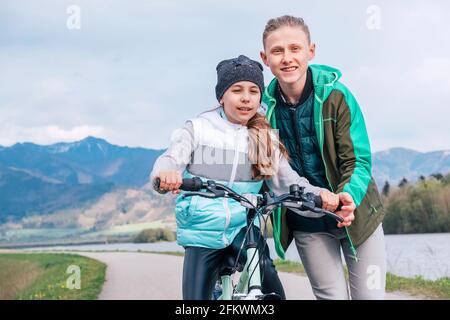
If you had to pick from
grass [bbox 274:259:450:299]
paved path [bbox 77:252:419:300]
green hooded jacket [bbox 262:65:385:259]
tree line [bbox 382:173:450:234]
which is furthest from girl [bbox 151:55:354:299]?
tree line [bbox 382:173:450:234]

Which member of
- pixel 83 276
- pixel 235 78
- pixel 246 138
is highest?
pixel 235 78

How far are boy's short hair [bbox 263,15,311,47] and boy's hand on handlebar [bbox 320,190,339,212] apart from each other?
36.4 inches

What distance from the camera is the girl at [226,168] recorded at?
2.98m

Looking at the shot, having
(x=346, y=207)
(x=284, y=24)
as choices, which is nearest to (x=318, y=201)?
(x=346, y=207)

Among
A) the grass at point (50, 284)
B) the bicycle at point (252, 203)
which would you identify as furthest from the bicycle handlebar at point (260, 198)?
the grass at point (50, 284)

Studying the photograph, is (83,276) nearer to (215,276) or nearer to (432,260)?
(432,260)

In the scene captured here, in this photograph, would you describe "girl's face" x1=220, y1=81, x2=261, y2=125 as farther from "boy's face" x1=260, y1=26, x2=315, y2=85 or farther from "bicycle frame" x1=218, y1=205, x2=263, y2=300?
"bicycle frame" x1=218, y1=205, x2=263, y2=300

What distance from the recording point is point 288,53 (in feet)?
10.9

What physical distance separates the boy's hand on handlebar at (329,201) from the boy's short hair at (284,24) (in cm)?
93

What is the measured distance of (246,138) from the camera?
3.10 m

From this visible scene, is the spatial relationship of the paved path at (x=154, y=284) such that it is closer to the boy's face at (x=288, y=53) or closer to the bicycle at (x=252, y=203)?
the boy's face at (x=288, y=53)

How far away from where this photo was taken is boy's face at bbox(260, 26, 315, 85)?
332 centimetres
